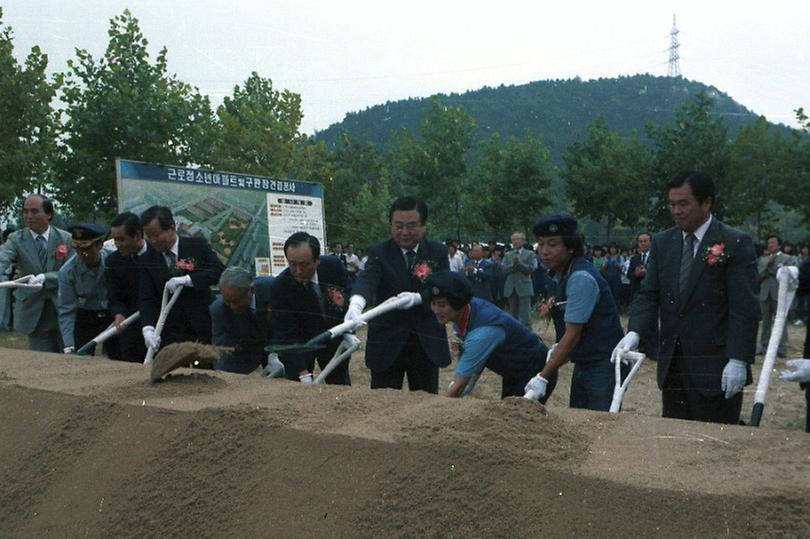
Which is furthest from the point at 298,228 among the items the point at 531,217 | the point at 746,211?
the point at 531,217

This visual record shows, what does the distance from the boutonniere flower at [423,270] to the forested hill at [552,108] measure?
65551 millimetres

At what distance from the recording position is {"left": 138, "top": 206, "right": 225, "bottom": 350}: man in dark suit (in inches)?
177

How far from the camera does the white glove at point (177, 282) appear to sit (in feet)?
14.2

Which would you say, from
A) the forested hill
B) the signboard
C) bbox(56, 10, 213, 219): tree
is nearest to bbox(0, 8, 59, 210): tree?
bbox(56, 10, 213, 219): tree

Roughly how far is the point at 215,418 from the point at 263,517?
438mm

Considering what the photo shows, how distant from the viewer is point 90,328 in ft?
16.3

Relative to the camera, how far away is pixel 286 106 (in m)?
23.5

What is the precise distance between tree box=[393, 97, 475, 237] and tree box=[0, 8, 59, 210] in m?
12.4

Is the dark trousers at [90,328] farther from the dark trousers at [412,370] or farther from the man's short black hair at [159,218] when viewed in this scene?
the dark trousers at [412,370]

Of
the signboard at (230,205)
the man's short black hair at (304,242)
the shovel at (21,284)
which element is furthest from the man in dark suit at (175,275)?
the signboard at (230,205)

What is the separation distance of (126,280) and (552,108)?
76.8 meters

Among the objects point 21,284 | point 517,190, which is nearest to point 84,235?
point 21,284

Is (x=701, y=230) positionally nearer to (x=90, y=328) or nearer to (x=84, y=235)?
(x=84, y=235)

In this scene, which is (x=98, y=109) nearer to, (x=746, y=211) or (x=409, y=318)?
(x=409, y=318)
